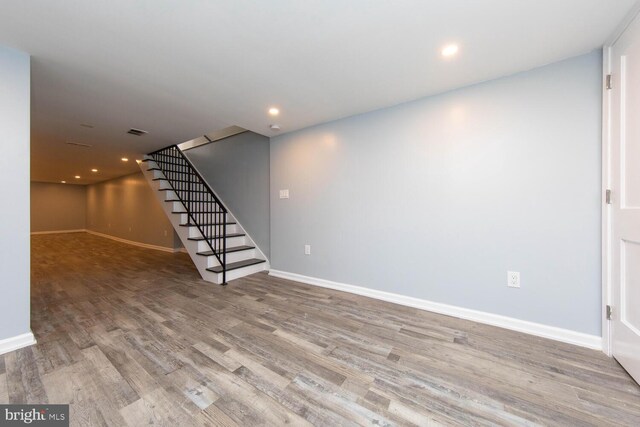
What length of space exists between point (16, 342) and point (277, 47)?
2858mm

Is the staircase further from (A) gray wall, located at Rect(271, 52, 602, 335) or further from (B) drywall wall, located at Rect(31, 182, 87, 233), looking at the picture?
(B) drywall wall, located at Rect(31, 182, 87, 233)

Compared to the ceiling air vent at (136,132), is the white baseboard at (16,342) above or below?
below

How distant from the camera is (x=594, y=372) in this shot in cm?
151

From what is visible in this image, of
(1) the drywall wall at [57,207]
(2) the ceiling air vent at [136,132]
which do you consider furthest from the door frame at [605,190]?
(1) the drywall wall at [57,207]

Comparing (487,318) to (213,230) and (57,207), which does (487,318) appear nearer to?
(213,230)

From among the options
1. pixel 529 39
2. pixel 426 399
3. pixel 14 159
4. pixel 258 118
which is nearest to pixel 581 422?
pixel 426 399

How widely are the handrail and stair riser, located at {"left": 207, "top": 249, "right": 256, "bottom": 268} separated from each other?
1.10ft

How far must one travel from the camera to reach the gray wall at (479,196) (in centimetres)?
179

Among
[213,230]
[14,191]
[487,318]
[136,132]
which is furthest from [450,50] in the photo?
[213,230]

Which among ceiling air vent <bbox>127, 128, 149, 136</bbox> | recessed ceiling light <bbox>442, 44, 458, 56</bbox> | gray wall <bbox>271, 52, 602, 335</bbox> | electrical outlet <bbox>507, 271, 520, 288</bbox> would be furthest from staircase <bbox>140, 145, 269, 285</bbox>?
electrical outlet <bbox>507, 271, 520, 288</bbox>

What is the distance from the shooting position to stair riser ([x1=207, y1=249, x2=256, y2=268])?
11.8 feet

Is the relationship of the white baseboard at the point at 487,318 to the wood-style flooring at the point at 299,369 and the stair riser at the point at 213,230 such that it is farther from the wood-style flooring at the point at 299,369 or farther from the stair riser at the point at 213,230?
the stair riser at the point at 213,230

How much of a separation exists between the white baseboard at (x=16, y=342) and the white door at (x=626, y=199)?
4061 mm

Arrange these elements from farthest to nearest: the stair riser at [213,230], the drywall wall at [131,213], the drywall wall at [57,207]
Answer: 1. the drywall wall at [57,207]
2. the drywall wall at [131,213]
3. the stair riser at [213,230]
